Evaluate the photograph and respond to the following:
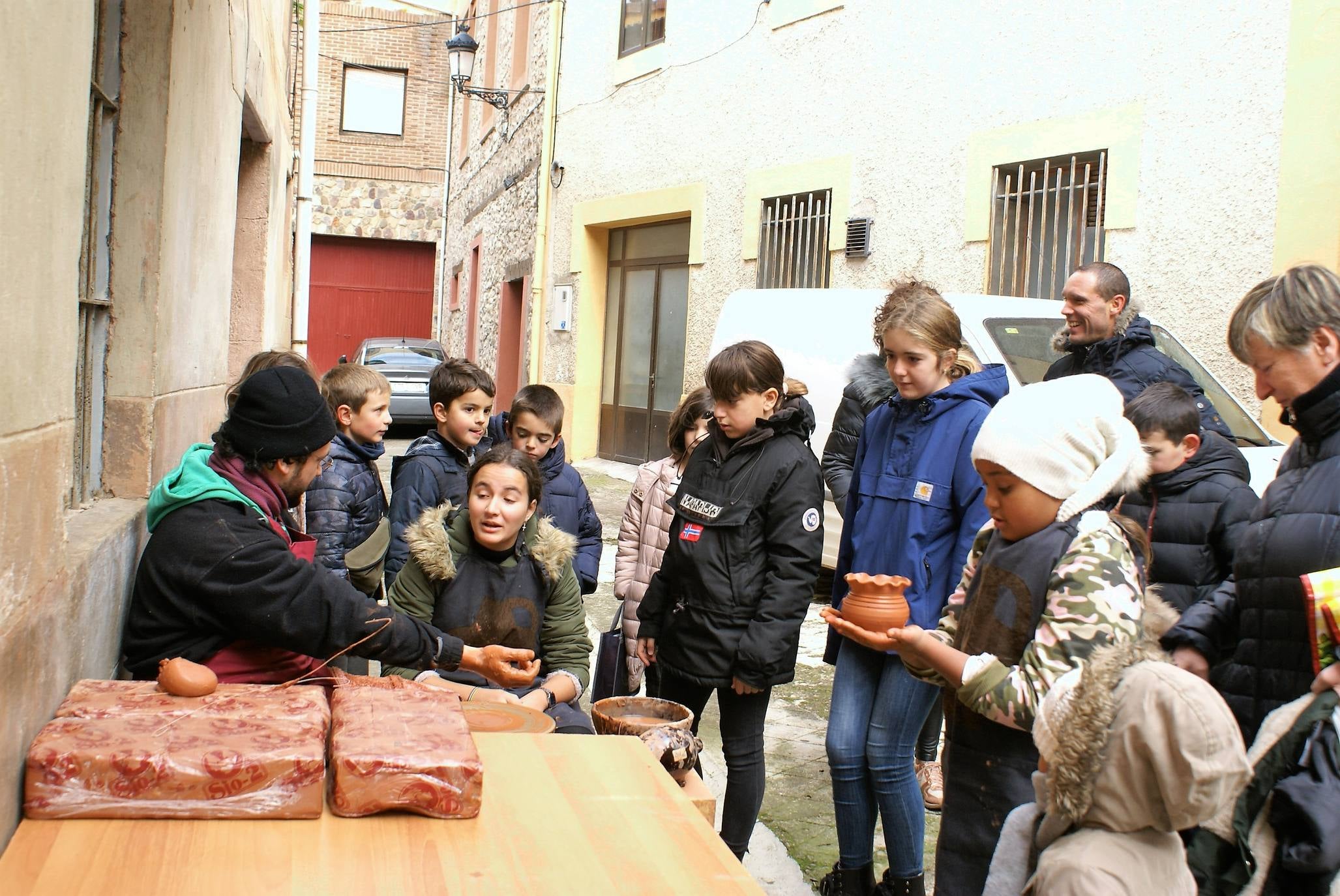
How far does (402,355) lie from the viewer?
19281 millimetres

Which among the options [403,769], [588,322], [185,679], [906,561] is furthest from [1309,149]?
[588,322]

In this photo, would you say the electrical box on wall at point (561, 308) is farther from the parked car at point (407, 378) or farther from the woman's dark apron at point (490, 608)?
the woman's dark apron at point (490, 608)

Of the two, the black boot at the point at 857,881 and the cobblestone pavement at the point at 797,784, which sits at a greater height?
the black boot at the point at 857,881

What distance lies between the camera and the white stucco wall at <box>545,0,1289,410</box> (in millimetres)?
7117

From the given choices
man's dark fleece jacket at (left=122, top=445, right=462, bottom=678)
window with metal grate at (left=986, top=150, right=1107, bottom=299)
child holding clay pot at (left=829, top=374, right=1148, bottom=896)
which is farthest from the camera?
window with metal grate at (left=986, top=150, right=1107, bottom=299)

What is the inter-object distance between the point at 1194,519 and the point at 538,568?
2056 millimetres

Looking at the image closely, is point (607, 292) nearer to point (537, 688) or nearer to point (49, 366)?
point (537, 688)

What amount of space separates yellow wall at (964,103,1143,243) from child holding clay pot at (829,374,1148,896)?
19.0 ft

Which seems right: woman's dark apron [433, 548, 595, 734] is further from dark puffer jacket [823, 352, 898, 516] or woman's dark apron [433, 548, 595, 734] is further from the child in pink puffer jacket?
dark puffer jacket [823, 352, 898, 516]

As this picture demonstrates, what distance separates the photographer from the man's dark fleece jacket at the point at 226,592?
250cm

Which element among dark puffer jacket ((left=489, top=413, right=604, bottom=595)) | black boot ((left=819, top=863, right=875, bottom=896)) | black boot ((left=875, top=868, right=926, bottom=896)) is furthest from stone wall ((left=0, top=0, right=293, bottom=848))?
black boot ((left=875, top=868, right=926, bottom=896))

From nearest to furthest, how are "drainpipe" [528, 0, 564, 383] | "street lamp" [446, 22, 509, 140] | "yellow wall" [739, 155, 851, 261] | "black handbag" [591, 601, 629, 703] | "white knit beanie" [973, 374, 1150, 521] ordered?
"white knit beanie" [973, 374, 1150, 521] < "black handbag" [591, 601, 629, 703] < "yellow wall" [739, 155, 851, 261] < "drainpipe" [528, 0, 564, 383] < "street lamp" [446, 22, 509, 140]

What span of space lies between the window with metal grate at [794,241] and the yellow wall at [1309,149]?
162 inches

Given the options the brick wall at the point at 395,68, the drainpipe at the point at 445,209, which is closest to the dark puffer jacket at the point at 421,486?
the drainpipe at the point at 445,209
